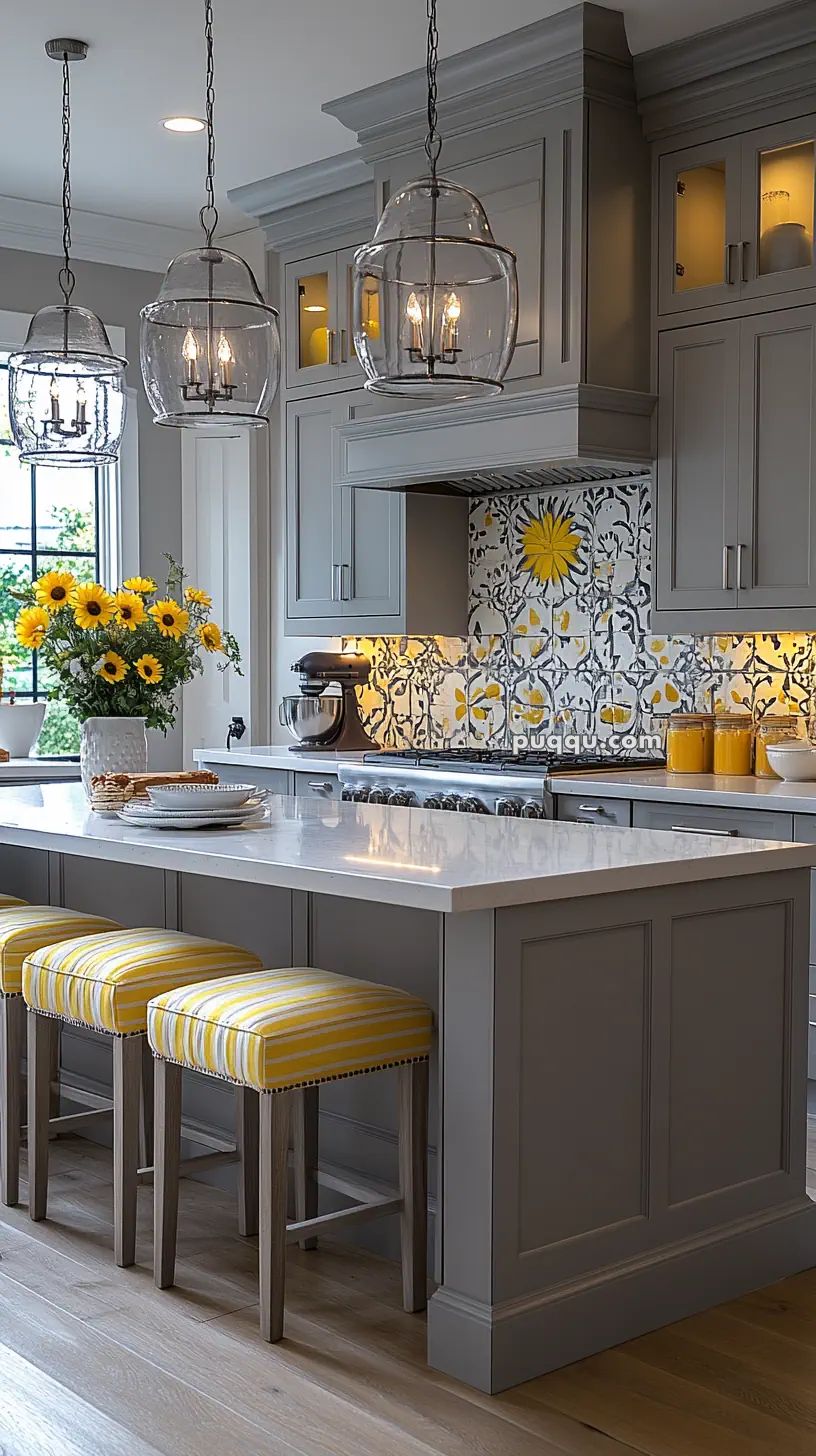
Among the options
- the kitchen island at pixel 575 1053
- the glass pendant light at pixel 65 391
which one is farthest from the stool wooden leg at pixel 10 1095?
the glass pendant light at pixel 65 391

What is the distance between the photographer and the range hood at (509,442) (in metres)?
4.47

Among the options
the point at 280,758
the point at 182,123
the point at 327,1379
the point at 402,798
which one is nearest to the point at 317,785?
the point at 280,758

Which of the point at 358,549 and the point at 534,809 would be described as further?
the point at 358,549

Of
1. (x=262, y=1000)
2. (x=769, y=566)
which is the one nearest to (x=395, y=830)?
(x=262, y=1000)

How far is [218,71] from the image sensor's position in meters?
4.61

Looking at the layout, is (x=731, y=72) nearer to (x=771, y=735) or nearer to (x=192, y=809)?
(x=771, y=735)

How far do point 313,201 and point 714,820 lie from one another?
298 cm

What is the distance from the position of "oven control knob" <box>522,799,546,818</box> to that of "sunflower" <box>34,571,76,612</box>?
1574mm

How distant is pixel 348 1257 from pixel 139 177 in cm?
415

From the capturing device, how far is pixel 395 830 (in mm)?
3143

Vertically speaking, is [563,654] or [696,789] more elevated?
[563,654]

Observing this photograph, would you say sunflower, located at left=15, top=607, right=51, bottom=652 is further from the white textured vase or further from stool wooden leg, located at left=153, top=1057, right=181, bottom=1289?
stool wooden leg, located at left=153, top=1057, right=181, bottom=1289

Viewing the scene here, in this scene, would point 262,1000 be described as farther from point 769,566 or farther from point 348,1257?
point 769,566

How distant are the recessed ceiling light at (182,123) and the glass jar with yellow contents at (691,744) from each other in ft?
8.38
